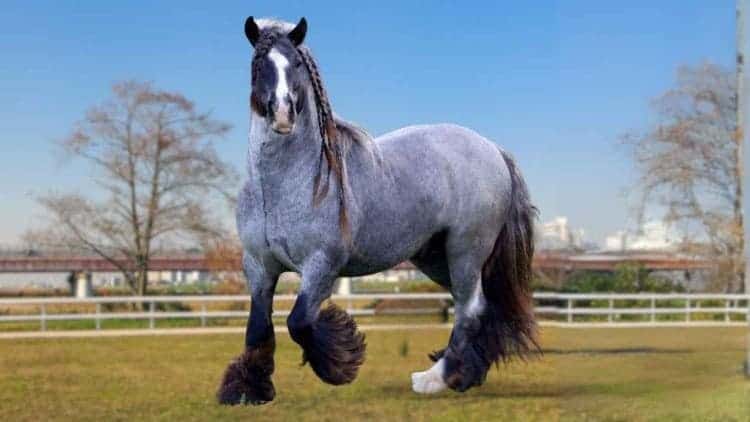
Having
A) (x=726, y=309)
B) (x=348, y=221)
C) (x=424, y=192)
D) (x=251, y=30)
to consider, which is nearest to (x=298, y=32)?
(x=251, y=30)

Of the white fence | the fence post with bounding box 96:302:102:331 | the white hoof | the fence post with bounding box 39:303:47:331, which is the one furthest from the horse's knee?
the fence post with bounding box 39:303:47:331

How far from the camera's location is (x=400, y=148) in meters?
2.40

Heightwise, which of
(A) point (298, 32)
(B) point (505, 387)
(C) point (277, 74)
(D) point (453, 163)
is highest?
(A) point (298, 32)

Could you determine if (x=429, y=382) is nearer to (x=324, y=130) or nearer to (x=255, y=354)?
(x=255, y=354)

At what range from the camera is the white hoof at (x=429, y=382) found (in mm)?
2525

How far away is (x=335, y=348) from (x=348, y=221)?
0.29m

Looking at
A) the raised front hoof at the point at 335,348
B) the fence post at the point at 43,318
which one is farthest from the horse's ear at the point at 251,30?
the fence post at the point at 43,318

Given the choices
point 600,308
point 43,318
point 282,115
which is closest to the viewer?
point 282,115

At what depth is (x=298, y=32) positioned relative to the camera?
205 centimetres

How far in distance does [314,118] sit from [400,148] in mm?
336

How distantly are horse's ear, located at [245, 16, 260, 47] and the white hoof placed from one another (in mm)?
997

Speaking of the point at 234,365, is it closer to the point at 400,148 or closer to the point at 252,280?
the point at 252,280

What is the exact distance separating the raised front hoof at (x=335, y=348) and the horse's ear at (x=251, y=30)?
628 millimetres

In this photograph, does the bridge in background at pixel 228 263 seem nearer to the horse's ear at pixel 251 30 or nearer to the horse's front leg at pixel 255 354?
the horse's front leg at pixel 255 354
